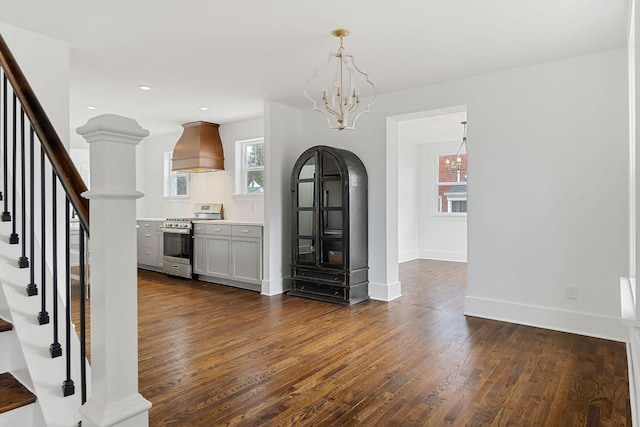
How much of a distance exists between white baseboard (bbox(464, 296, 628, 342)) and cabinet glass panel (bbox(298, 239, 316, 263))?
182 centimetres

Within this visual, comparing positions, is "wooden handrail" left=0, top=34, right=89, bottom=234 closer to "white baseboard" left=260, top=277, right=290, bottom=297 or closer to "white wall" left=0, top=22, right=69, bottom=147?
"white wall" left=0, top=22, right=69, bottom=147

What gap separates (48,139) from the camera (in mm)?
1519

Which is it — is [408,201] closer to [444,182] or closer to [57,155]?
[444,182]

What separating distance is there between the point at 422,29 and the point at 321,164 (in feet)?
6.98

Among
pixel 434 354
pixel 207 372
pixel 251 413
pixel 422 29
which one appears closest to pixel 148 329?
pixel 207 372

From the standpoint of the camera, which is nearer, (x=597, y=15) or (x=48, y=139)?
(x=48, y=139)

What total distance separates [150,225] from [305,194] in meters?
3.42

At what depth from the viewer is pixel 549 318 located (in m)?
3.79

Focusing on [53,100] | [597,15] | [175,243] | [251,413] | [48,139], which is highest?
[597,15]

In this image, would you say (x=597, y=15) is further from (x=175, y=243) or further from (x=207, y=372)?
(x=175, y=243)

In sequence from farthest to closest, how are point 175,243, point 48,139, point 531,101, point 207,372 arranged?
1. point 175,243
2. point 531,101
3. point 207,372
4. point 48,139

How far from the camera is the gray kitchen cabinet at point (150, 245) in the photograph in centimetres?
693

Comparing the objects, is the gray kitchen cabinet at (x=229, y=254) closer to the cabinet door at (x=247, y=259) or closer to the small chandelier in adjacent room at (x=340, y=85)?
the cabinet door at (x=247, y=259)

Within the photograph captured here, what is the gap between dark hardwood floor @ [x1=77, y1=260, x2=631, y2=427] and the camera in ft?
7.36
